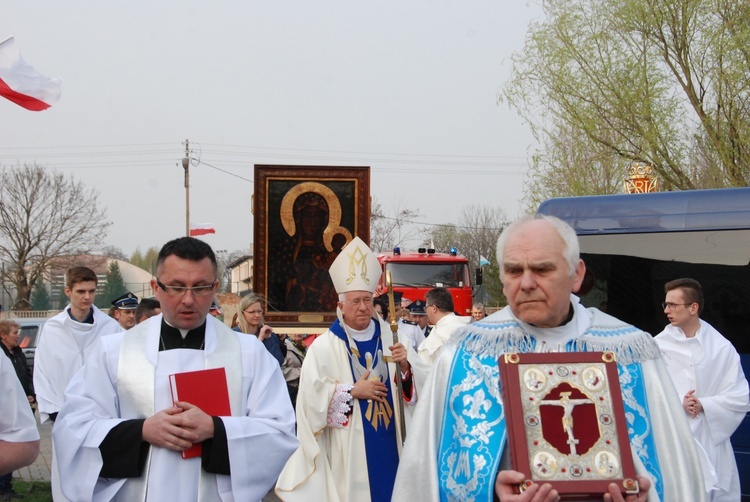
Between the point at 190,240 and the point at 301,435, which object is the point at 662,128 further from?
the point at 190,240

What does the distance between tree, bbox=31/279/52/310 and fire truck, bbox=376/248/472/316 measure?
115ft

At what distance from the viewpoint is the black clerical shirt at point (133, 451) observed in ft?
12.7

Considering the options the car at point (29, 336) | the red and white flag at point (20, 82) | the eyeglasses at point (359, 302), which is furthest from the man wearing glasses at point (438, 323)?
the car at point (29, 336)

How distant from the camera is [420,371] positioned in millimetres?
7211

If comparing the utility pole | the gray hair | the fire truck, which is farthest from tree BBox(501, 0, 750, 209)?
the utility pole

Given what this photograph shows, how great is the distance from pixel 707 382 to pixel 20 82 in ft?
22.4

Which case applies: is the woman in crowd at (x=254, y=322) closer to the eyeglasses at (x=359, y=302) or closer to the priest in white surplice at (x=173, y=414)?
the eyeglasses at (x=359, y=302)

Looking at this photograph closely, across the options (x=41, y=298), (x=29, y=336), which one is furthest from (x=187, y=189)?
(x=29, y=336)

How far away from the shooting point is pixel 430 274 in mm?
23656

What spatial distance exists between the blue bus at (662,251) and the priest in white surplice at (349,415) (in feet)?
10.6

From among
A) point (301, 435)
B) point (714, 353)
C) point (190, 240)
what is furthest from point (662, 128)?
point (190, 240)

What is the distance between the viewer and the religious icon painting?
326 centimetres

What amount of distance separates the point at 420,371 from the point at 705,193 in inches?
145

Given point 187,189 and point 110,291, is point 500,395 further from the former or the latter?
point 110,291
